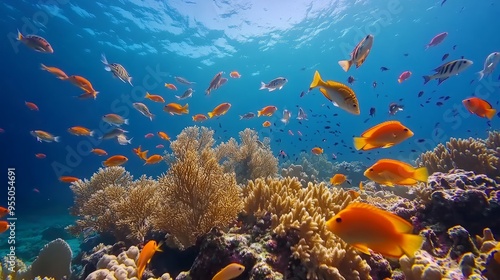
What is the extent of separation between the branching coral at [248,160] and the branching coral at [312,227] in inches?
222

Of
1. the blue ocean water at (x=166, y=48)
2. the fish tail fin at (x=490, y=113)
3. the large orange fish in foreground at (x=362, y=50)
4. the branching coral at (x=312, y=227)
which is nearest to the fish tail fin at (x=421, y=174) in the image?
the branching coral at (x=312, y=227)

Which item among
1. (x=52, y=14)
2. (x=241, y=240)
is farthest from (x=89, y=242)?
(x=52, y=14)

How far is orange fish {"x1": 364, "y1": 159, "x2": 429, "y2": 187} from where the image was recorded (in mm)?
3139

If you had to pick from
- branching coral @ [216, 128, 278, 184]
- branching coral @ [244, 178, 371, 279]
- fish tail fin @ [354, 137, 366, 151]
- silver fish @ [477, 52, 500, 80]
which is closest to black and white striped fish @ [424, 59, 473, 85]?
silver fish @ [477, 52, 500, 80]

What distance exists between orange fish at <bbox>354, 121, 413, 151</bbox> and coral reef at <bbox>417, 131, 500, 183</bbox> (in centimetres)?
463

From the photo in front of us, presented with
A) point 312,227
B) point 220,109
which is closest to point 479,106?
point 312,227

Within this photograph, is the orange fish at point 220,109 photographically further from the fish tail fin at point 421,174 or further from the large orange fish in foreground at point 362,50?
the fish tail fin at point 421,174

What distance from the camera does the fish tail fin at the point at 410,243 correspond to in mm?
1942

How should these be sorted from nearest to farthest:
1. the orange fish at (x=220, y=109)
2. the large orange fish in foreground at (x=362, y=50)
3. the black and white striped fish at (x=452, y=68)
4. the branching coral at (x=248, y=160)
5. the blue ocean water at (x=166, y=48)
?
1. the large orange fish in foreground at (x=362, y=50)
2. the black and white striped fish at (x=452, y=68)
3. the orange fish at (x=220, y=109)
4. the branching coral at (x=248, y=160)
5. the blue ocean water at (x=166, y=48)

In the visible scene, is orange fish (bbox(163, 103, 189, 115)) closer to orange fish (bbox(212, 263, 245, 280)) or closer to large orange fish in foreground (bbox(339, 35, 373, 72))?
large orange fish in foreground (bbox(339, 35, 373, 72))

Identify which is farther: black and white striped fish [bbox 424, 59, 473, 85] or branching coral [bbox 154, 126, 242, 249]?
black and white striped fish [bbox 424, 59, 473, 85]

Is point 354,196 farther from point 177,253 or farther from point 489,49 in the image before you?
point 489,49

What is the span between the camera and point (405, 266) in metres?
3.00

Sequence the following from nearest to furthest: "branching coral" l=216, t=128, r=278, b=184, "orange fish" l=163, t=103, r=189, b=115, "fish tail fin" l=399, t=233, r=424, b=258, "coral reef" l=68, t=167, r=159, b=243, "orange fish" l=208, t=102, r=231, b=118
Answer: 1. "fish tail fin" l=399, t=233, r=424, b=258
2. "coral reef" l=68, t=167, r=159, b=243
3. "orange fish" l=208, t=102, r=231, b=118
4. "orange fish" l=163, t=103, r=189, b=115
5. "branching coral" l=216, t=128, r=278, b=184
